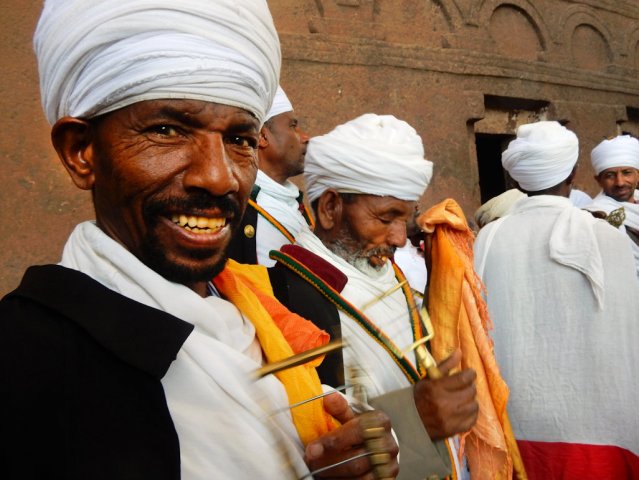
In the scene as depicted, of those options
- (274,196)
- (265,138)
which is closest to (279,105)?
(265,138)

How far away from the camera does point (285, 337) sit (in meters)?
1.38

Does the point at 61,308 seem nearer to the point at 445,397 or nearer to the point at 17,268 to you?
the point at 445,397

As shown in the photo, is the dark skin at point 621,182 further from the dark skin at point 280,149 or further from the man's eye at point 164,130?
the man's eye at point 164,130

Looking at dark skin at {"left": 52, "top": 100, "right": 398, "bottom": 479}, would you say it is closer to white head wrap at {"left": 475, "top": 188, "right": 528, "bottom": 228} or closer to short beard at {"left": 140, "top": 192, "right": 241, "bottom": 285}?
short beard at {"left": 140, "top": 192, "right": 241, "bottom": 285}

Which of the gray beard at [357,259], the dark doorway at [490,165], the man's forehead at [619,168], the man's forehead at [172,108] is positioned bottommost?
the gray beard at [357,259]

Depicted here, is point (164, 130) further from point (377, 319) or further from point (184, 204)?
point (377, 319)

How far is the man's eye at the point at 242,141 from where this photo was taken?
125 cm

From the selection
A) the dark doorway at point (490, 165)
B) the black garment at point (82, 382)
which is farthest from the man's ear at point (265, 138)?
the dark doorway at point (490, 165)

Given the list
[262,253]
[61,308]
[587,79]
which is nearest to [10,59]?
[262,253]

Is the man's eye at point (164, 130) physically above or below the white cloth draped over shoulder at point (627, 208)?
above

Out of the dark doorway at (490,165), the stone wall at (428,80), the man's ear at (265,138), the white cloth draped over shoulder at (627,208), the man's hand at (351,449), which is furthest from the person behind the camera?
the dark doorway at (490,165)

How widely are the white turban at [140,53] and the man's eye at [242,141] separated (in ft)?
0.20

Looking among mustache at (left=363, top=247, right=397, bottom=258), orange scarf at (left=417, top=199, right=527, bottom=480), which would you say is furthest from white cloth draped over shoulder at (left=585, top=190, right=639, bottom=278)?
mustache at (left=363, top=247, right=397, bottom=258)

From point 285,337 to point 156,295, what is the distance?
36 cm
